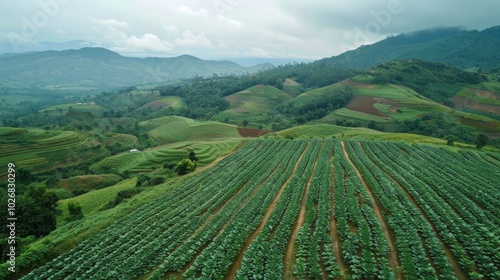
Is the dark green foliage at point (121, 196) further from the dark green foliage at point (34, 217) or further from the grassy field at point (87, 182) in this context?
the grassy field at point (87, 182)

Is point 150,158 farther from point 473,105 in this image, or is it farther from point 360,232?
point 473,105

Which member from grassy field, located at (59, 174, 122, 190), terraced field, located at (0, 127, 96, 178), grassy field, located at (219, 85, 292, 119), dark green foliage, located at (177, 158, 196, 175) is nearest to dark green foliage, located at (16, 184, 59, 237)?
dark green foliage, located at (177, 158, 196, 175)

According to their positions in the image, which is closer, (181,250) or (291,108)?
(181,250)

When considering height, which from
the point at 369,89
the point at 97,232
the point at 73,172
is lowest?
the point at 73,172

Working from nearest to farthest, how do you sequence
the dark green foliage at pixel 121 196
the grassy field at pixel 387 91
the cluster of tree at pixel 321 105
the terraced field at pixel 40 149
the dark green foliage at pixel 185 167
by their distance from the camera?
1. the dark green foliage at pixel 121 196
2. the dark green foliage at pixel 185 167
3. the terraced field at pixel 40 149
4. the grassy field at pixel 387 91
5. the cluster of tree at pixel 321 105

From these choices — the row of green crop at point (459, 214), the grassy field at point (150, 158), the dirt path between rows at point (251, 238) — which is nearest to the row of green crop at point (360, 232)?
the row of green crop at point (459, 214)

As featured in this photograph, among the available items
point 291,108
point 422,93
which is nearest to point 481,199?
point 291,108

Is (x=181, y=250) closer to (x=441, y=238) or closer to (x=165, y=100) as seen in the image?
(x=441, y=238)
